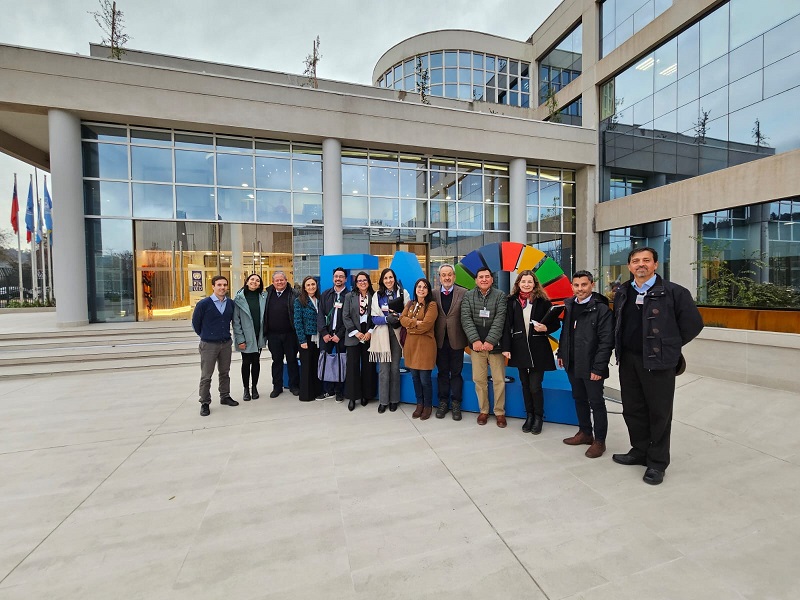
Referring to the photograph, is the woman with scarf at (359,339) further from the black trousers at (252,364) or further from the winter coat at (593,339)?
the winter coat at (593,339)

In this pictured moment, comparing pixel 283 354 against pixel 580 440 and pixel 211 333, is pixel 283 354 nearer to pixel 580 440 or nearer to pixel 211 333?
pixel 211 333

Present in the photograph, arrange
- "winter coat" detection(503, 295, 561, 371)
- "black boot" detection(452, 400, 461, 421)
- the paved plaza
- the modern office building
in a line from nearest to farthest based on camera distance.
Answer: the paved plaza < "winter coat" detection(503, 295, 561, 371) < "black boot" detection(452, 400, 461, 421) < the modern office building

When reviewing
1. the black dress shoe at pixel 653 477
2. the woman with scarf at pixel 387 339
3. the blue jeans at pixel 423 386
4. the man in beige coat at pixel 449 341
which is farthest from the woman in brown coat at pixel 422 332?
the black dress shoe at pixel 653 477

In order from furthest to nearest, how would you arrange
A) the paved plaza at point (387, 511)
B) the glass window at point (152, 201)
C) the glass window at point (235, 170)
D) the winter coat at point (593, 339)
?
1. the glass window at point (235, 170)
2. the glass window at point (152, 201)
3. the winter coat at point (593, 339)
4. the paved plaza at point (387, 511)

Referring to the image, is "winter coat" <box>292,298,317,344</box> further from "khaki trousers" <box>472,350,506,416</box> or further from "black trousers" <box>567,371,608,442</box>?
"black trousers" <box>567,371,608,442</box>

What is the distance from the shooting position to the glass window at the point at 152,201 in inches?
472

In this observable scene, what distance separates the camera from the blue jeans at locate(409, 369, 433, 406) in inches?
183

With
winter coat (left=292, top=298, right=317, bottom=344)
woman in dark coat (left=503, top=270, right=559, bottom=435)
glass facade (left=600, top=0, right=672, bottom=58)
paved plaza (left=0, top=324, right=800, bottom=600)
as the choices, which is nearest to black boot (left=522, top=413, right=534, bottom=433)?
woman in dark coat (left=503, top=270, right=559, bottom=435)

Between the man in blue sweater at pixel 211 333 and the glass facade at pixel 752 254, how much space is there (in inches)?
441

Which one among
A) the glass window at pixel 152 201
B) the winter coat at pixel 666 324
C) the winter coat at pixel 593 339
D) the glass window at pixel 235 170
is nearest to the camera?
the winter coat at pixel 666 324

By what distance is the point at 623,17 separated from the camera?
14594 mm

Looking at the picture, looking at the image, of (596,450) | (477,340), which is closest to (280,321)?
(477,340)

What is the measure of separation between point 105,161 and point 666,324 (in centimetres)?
1558

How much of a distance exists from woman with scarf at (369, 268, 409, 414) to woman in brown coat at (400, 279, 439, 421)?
298 millimetres
